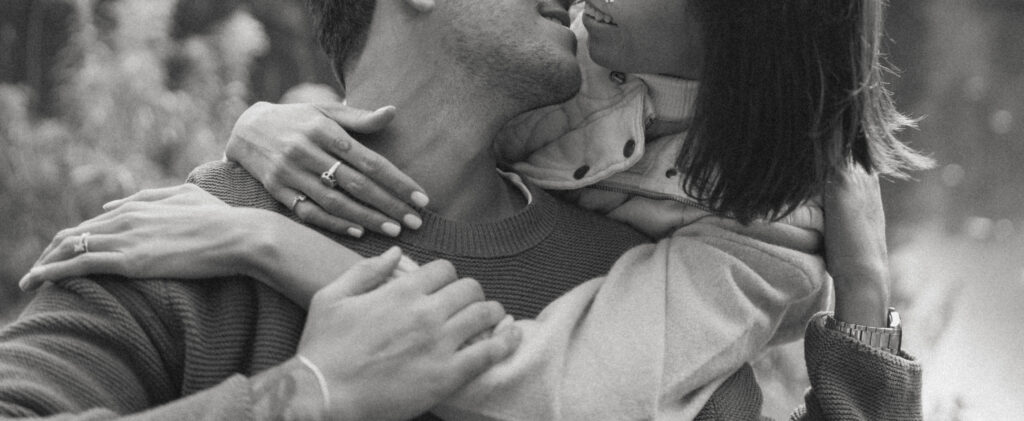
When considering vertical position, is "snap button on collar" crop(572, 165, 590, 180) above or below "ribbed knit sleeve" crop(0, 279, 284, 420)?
below

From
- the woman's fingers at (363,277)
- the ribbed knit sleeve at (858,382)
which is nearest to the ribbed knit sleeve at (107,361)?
the woman's fingers at (363,277)

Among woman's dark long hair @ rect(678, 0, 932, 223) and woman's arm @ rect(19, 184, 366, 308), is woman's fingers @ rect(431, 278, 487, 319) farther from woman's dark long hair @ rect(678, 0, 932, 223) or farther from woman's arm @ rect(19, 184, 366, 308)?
woman's dark long hair @ rect(678, 0, 932, 223)

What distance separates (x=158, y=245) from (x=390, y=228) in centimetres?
34

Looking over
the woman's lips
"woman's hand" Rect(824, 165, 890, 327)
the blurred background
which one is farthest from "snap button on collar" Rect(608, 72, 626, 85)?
the blurred background

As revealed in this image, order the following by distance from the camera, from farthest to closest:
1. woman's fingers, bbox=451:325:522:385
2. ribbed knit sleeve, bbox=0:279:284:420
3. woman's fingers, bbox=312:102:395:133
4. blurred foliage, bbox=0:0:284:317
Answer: blurred foliage, bbox=0:0:284:317 < woman's fingers, bbox=312:102:395:133 < woman's fingers, bbox=451:325:522:385 < ribbed knit sleeve, bbox=0:279:284:420

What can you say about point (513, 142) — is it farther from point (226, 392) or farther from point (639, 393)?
point (226, 392)

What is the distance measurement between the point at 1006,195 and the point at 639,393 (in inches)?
106

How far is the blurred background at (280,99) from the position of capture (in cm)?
312

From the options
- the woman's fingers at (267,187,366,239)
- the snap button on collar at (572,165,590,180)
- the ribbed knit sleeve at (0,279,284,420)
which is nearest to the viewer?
the ribbed knit sleeve at (0,279,284,420)

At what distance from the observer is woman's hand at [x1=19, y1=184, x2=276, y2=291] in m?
1.32

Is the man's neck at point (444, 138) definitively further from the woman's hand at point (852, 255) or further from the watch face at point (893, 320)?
the watch face at point (893, 320)

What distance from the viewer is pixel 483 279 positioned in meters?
1.57

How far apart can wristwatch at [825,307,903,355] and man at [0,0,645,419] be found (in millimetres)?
358

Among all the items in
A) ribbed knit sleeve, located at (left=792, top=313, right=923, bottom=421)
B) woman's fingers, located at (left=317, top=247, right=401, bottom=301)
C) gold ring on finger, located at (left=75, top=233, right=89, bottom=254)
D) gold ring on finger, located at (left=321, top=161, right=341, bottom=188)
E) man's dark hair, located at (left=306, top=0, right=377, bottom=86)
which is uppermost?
man's dark hair, located at (left=306, top=0, right=377, bottom=86)
